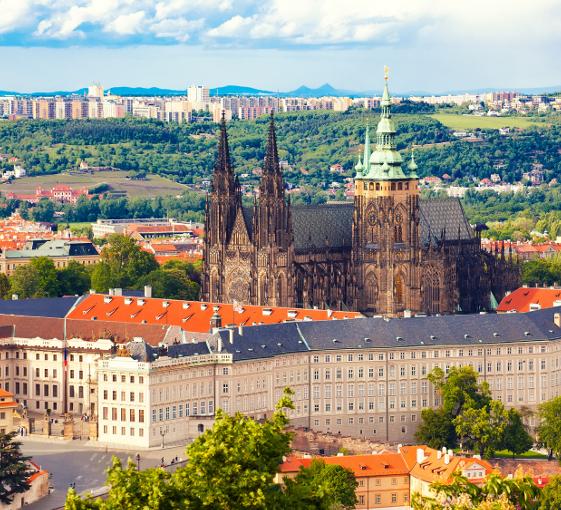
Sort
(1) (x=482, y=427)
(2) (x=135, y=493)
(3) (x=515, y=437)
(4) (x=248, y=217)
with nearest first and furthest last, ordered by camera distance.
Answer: (2) (x=135, y=493)
(1) (x=482, y=427)
(3) (x=515, y=437)
(4) (x=248, y=217)

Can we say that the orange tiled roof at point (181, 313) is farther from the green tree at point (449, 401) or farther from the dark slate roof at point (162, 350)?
the dark slate roof at point (162, 350)

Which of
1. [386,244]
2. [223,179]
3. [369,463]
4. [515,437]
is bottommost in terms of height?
[515,437]

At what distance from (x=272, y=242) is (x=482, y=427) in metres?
44.2

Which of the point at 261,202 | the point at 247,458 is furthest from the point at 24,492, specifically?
the point at 261,202

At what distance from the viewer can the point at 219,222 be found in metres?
196

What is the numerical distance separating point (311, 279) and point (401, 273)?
7.83 m

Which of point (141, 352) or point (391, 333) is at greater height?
point (141, 352)

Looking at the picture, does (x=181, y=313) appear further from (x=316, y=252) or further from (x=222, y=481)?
(x=222, y=481)

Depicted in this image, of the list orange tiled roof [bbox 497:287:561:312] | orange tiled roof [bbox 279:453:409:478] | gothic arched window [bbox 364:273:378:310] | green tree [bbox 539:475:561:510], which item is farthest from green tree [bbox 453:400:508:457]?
gothic arched window [bbox 364:273:378:310]

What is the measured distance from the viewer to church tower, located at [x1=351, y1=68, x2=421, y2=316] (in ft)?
644

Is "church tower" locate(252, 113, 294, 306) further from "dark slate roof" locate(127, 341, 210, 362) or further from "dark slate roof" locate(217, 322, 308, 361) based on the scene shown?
"dark slate roof" locate(127, 341, 210, 362)

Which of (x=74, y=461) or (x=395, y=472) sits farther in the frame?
(x=74, y=461)

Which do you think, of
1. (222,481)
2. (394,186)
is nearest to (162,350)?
(394,186)

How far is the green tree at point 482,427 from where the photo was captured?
151m
